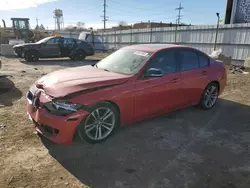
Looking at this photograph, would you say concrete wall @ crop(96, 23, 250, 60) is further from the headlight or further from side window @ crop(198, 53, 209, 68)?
the headlight

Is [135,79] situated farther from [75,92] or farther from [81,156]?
[81,156]

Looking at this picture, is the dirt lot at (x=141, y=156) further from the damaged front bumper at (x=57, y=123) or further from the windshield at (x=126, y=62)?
the windshield at (x=126, y=62)

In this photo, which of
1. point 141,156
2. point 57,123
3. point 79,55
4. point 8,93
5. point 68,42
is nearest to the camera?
point 57,123

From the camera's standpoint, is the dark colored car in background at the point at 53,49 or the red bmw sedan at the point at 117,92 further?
the dark colored car in background at the point at 53,49

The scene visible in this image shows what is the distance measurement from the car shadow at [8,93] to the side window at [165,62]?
→ 3.70 metres

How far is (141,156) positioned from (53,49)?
12498 mm

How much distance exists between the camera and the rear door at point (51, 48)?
536 inches

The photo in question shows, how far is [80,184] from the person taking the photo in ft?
8.41

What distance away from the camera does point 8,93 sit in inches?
243

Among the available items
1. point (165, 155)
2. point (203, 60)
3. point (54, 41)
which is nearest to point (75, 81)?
point (165, 155)

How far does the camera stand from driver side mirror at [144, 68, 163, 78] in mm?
3736

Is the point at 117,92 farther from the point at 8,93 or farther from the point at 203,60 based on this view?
the point at 8,93

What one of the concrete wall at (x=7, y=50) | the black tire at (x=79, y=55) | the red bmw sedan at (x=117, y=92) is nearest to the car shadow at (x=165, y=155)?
the red bmw sedan at (x=117, y=92)

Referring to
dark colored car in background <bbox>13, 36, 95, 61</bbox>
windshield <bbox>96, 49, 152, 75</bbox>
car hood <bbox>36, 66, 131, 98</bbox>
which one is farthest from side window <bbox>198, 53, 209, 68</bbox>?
dark colored car in background <bbox>13, 36, 95, 61</bbox>
